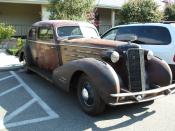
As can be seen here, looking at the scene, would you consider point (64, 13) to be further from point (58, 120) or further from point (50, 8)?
point (58, 120)

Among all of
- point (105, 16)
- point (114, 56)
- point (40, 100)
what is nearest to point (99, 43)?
point (114, 56)

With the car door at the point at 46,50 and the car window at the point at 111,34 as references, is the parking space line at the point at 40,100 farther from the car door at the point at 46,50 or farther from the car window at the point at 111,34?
the car window at the point at 111,34

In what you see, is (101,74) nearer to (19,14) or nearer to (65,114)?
(65,114)

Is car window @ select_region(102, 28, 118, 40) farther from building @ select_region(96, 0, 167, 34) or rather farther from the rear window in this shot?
building @ select_region(96, 0, 167, 34)

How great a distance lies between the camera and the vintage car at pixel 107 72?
4.92 metres

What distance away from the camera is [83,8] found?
1305cm

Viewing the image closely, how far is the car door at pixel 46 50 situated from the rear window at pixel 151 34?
A: 8.29 feet

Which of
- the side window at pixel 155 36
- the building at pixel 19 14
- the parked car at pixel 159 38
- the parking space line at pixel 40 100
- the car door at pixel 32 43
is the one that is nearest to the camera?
the parking space line at pixel 40 100

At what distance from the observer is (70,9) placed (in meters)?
12.8

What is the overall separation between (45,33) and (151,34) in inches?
116

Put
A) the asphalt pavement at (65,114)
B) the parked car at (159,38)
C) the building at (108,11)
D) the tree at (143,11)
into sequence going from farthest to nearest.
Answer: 1. the building at (108,11)
2. the tree at (143,11)
3. the parked car at (159,38)
4. the asphalt pavement at (65,114)

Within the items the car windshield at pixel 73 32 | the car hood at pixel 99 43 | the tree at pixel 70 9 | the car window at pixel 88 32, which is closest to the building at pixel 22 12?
the tree at pixel 70 9

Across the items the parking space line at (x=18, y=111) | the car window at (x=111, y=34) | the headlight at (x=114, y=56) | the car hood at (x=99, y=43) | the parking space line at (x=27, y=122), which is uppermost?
the car window at (x=111, y=34)

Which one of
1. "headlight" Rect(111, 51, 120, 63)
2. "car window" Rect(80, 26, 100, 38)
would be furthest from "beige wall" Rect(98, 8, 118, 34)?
"headlight" Rect(111, 51, 120, 63)
